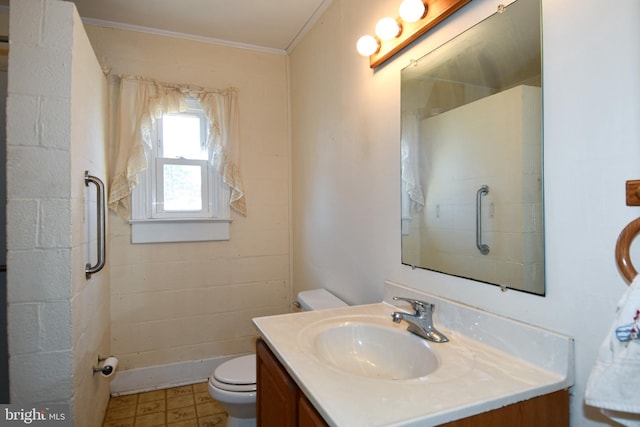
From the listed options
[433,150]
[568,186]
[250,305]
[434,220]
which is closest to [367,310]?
[434,220]

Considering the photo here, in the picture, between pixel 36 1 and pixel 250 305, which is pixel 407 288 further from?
pixel 36 1

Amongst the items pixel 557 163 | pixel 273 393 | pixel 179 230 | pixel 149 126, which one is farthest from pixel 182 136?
pixel 557 163

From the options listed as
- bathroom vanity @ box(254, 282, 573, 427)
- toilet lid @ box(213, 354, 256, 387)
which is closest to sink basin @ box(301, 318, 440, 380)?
bathroom vanity @ box(254, 282, 573, 427)

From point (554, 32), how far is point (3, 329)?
9.08ft

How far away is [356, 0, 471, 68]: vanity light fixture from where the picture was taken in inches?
47.4

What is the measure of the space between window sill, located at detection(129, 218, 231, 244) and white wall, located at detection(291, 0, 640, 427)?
1.04 m

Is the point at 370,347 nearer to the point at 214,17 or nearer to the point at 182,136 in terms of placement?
the point at 182,136

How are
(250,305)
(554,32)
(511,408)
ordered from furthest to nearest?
(250,305), (554,32), (511,408)

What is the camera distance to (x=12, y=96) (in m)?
1.36

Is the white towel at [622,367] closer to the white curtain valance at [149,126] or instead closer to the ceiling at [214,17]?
the ceiling at [214,17]

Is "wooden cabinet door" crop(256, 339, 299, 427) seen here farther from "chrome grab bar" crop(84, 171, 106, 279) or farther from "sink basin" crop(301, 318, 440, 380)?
"chrome grab bar" crop(84, 171, 106, 279)

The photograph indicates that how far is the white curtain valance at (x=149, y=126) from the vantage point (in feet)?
7.60

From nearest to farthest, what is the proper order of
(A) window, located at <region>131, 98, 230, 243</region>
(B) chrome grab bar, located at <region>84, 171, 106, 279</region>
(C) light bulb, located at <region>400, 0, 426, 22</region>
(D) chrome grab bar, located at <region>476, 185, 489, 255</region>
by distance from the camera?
(D) chrome grab bar, located at <region>476, 185, 489, 255</region> < (C) light bulb, located at <region>400, 0, 426, 22</region> < (B) chrome grab bar, located at <region>84, 171, 106, 279</region> < (A) window, located at <region>131, 98, 230, 243</region>

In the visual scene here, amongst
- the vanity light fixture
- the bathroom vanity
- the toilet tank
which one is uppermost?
the vanity light fixture
